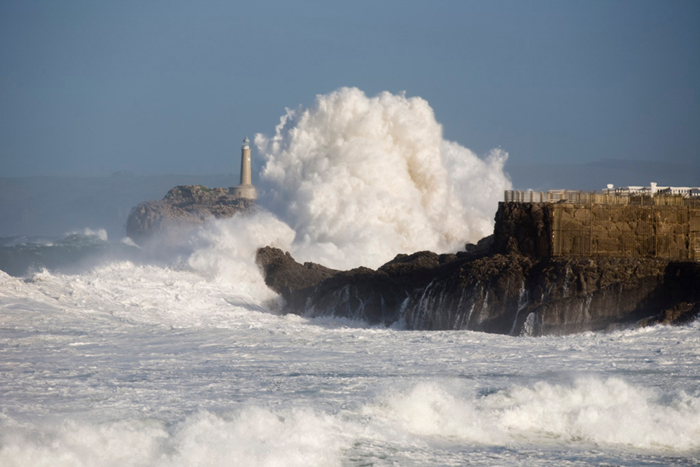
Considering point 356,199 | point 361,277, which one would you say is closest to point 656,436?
point 361,277

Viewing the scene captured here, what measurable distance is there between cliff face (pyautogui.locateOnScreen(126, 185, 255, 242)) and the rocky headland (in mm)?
49053

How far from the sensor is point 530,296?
62.4 feet

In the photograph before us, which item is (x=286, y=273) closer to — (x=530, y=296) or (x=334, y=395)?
(x=530, y=296)

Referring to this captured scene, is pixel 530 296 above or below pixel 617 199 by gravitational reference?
below

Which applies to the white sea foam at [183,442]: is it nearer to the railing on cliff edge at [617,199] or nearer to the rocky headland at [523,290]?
the rocky headland at [523,290]

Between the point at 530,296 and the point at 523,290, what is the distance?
0.69ft

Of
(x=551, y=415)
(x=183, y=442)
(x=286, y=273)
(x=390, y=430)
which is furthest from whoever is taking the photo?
(x=286, y=273)

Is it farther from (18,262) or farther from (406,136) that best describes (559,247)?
(18,262)

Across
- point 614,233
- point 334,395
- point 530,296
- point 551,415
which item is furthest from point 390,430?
point 614,233

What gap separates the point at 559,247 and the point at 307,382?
31.3 feet

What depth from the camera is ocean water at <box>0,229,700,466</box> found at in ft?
30.9

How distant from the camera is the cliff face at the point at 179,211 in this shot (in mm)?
75312

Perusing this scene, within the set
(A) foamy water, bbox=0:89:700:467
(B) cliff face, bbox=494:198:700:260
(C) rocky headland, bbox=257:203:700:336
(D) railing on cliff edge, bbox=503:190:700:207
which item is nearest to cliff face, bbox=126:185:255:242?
(A) foamy water, bbox=0:89:700:467

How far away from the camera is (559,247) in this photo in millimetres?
20250
